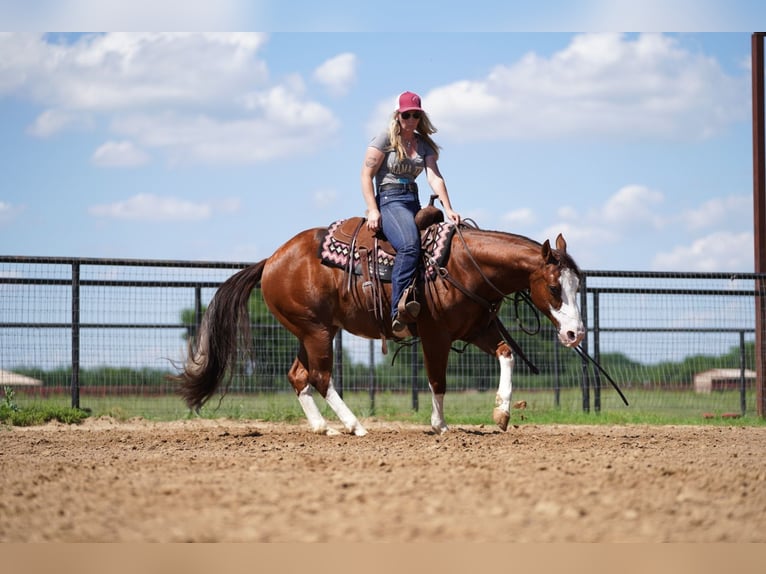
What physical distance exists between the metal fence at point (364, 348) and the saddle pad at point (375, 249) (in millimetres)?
2056

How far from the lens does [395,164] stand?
24.1 feet

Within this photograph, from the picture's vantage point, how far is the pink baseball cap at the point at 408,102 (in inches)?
286

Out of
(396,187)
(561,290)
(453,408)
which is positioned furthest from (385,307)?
(453,408)

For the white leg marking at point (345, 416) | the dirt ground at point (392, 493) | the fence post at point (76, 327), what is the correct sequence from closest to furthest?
1. the dirt ground at point (392, 493)
2. the white leg marking at point (345, 416)
3. the fence post at point (76, 327)

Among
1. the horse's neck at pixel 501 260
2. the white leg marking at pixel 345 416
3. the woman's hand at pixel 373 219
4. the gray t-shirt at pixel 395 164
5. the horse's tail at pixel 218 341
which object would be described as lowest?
the white leg marking at pixel 345 416

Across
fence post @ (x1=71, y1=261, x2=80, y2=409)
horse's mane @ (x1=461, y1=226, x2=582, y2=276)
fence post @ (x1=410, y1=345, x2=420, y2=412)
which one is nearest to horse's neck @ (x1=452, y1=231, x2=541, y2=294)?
horse's mane @ (x1=461, y1=226, x2=582, y2=276)

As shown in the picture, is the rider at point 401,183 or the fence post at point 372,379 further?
the fence post at point 372,379

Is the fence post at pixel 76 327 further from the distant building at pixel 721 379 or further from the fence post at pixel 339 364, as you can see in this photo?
the distant building at pixel 721 379

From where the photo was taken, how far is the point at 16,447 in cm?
698

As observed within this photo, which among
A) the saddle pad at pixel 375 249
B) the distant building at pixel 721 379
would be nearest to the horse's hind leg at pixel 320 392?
the saddle pad at pixel 375 249

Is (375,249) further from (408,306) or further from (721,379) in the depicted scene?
(721,379)

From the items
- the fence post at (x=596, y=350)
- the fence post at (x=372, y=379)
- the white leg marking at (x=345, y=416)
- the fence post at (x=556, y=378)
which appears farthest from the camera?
the fence post at (x=556, y=378)

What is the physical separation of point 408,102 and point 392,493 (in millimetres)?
4138

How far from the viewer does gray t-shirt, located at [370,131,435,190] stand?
24.1 feet
